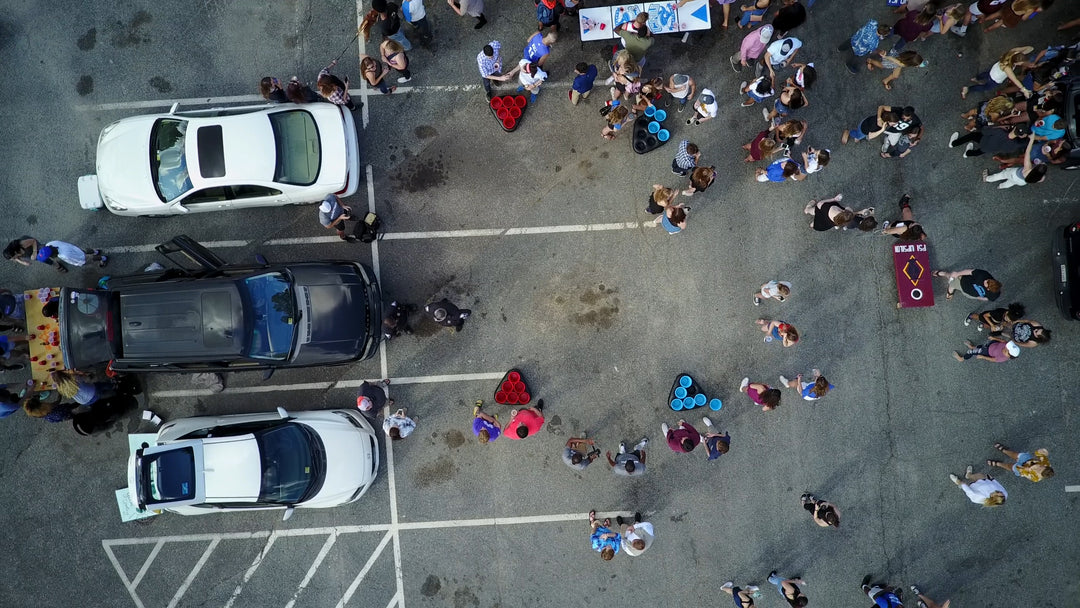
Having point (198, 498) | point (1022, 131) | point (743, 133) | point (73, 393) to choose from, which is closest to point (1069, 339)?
point (1022, 131)

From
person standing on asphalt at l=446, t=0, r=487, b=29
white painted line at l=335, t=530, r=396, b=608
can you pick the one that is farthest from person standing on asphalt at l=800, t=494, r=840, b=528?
person standing on asphalt at l=446, t=0, r=487, b=29

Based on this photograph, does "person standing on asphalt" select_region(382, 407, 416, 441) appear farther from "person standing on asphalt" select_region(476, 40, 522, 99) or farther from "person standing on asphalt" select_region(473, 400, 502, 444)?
"person standing on asphalt" select_region(476, 40, 522, 99)

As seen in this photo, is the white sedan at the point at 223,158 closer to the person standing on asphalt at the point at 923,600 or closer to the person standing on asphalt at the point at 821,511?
the person standing on asphalt at the point at 821,511

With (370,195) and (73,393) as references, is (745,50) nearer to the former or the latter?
(370,195)

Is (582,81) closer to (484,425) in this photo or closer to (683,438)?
(484,425)

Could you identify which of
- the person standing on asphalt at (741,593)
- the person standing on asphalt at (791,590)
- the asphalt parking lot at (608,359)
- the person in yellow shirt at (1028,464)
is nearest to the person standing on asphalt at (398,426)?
the asphalt parking lot at (608,359)
